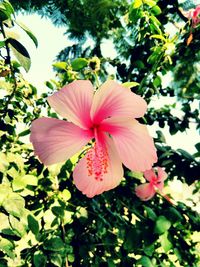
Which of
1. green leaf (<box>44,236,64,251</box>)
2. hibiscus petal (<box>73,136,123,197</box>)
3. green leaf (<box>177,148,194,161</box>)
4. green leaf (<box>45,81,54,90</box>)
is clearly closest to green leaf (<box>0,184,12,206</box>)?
green leaf (<box>44,236,64,251</box>)

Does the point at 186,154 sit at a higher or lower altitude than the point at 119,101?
lower

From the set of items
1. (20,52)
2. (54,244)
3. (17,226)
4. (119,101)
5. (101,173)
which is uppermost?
(20,52)

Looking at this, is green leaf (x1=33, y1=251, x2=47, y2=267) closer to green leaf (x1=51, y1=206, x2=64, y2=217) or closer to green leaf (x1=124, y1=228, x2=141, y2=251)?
green leaf (x1=51, y1=206, x2=64, y2=217)

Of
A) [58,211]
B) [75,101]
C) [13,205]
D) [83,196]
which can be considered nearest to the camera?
[75,101]

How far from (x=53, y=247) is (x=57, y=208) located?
0.12 metres

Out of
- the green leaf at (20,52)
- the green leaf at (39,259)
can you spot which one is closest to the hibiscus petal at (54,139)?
the green leaf at (20,52)

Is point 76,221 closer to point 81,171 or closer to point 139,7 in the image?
point 81,171

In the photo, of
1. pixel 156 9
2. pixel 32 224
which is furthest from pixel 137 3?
pixel 32 224

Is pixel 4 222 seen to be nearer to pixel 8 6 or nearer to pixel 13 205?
pixel 13 205

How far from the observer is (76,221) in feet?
4.18

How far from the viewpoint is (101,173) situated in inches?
27.7

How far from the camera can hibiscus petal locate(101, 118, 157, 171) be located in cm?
68

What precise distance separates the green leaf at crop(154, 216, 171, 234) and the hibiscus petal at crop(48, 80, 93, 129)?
1.70ft

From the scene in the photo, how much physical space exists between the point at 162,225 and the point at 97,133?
1.61ft
